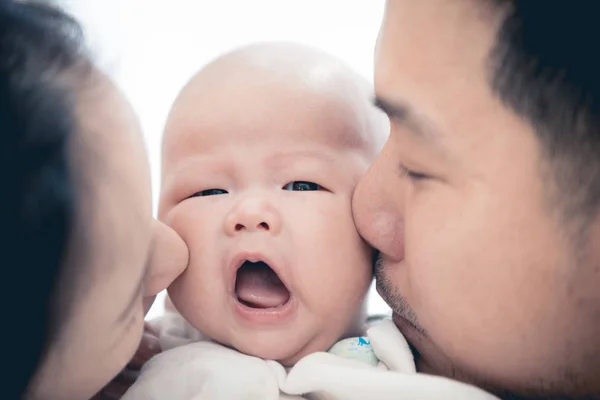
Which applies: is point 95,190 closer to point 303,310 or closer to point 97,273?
point 97,273

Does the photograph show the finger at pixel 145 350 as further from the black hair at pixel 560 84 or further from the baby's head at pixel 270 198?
the black hair at pixel 560 84

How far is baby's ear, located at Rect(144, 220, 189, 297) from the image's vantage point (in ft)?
2.59

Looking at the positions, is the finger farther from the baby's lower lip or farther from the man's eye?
the man's eye

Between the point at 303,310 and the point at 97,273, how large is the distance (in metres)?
0.33

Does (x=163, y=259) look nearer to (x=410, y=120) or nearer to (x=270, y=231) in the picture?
(x=270, y=231)

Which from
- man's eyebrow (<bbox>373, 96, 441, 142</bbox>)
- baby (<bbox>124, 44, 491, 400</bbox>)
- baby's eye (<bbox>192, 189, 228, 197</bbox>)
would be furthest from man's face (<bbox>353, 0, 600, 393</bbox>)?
baby's eye (<bbox>192, 189, 228, 197</bbox>)

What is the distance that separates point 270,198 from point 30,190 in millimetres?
397

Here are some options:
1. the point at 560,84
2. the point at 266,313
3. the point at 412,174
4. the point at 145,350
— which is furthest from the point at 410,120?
the point at 145,350

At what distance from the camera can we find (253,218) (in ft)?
2.77

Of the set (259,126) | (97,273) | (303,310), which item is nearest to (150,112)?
(259,126)

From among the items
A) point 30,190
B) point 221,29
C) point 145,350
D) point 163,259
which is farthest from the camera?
point 221,29

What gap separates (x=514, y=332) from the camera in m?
0.69

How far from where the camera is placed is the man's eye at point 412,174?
76 centimetres

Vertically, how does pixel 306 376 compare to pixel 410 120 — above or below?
below
